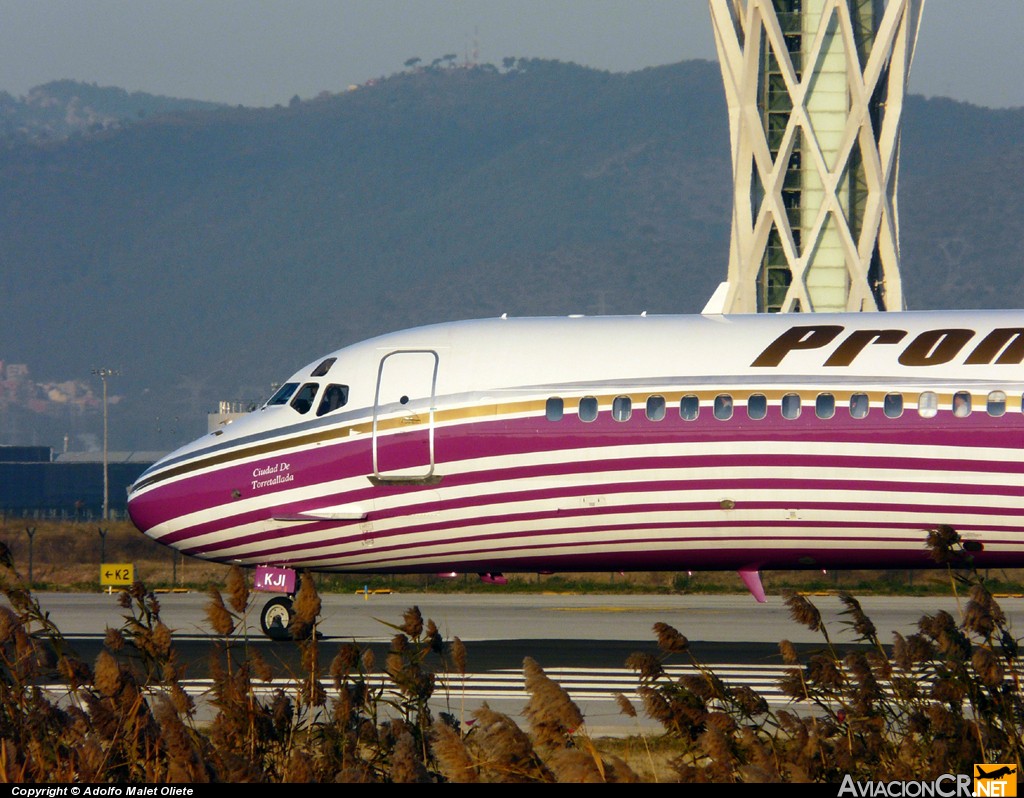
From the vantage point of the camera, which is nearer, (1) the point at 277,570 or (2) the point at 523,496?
(2) the point at 523,496

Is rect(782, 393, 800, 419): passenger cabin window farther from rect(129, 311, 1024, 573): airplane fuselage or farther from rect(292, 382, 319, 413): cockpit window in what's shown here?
rect(292, 382, 319, 413): cockpit window

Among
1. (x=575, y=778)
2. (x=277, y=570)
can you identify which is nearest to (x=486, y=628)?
(x=277, y=570)

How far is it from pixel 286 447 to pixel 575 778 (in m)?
16.7

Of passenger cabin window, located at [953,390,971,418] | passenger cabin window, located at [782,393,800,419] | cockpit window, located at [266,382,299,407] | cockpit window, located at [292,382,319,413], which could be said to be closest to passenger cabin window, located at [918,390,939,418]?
passenger cabin window, located at [953,390,971,418]

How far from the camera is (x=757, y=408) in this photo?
73.4 ft

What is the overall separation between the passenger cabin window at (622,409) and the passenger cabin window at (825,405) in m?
2.63

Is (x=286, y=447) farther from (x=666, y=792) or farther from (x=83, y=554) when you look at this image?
(x=83, y=554)

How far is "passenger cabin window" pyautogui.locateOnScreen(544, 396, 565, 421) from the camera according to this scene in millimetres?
22875

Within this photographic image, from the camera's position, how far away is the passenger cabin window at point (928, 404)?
2211 centimetres

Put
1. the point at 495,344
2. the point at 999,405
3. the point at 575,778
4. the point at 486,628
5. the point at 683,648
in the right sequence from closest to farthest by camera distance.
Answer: the point at 575,778 < the point at 683,648 < the point at 999,405 < the point at 495,344 < the point at 486,628

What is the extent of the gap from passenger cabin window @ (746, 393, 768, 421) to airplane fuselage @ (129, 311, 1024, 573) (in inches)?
1.3

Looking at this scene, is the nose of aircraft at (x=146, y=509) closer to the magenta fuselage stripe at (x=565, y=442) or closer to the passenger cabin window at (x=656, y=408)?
the magenta fuselage stripe at (x=565, y=442)

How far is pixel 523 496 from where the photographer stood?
2298 cm

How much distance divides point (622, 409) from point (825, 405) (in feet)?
9.43
